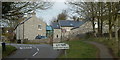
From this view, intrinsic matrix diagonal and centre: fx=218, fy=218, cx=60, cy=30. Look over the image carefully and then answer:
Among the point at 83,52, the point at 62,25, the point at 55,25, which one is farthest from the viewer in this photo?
the point at 55,25

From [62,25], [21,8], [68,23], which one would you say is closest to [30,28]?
[62,25]

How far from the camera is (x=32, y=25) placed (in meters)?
64.1

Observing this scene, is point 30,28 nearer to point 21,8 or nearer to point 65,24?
point 65,24

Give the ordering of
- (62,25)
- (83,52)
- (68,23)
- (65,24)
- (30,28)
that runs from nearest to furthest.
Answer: (83,52)
(30,28)
(62,25)
(65,24)
(68,23)

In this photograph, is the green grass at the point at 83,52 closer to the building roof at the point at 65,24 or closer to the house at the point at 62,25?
the building roof at the point at 65,24

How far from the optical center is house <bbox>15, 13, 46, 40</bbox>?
6276cm

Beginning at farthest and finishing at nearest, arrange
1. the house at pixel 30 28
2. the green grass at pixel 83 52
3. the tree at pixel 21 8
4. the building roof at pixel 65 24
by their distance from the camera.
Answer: the building roof at pixel 65 24, the house at pixel 30 28, the tree at pixel 21 8, the green grass at pixel 83 52

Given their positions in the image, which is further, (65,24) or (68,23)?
(68,23)

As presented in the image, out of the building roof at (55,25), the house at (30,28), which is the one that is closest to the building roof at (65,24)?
the building roof at (55,25)

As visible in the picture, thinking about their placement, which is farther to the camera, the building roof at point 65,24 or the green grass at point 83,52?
the building roof at point 65,24

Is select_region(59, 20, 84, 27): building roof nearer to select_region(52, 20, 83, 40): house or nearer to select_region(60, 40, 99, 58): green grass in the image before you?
select_region(52, 20, 83, 40): house

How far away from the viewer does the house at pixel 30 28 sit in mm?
62756

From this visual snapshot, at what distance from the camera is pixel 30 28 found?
63.6m

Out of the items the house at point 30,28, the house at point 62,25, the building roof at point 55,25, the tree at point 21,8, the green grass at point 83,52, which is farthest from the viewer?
the building roof at point 55,25
